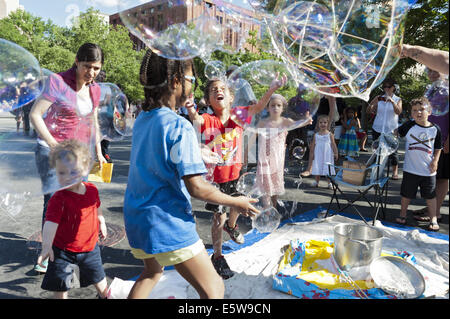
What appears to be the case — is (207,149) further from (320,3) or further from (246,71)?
(320,3)

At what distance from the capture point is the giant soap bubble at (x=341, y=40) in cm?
212

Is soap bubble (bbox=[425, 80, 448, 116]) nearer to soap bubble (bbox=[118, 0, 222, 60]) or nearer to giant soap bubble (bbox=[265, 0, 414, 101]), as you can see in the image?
giant soap bubble (bbox=[265, 0, 414, 101])

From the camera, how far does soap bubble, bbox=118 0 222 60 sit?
2.47m

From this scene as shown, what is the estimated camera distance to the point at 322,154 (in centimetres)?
584

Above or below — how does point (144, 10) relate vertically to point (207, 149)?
above

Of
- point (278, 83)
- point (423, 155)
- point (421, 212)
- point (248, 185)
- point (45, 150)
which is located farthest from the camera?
point (421, 212)

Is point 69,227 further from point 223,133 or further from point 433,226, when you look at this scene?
point 433,226

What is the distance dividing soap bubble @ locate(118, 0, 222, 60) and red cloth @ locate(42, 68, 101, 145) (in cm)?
71

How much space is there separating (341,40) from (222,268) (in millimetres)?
2080

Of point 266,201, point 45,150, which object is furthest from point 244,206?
point 266,201

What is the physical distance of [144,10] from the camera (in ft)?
8.54

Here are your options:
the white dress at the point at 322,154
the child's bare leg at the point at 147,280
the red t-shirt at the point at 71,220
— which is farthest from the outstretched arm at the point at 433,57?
the white dress at the point at 322,154
